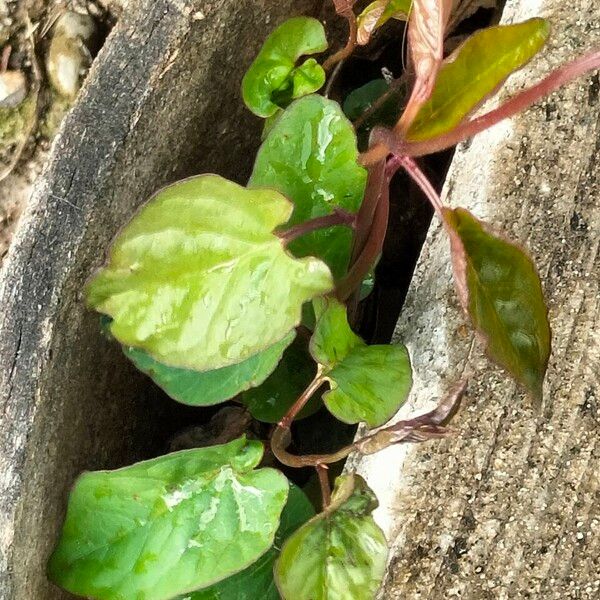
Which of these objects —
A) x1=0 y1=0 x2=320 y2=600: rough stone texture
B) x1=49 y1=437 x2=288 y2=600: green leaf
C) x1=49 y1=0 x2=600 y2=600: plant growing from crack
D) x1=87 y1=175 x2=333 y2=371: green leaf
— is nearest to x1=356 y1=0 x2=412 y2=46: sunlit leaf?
x1=49 y1=0 x2=600 y2=600: plant growing from crack

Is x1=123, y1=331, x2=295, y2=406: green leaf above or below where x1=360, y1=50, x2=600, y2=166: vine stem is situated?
below

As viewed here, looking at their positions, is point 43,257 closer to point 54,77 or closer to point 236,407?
point 236,407

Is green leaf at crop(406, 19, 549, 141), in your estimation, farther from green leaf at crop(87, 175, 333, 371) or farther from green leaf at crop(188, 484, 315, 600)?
green leaf at crop(188, 484, 315, 600)

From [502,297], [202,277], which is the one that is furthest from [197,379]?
[502,297]

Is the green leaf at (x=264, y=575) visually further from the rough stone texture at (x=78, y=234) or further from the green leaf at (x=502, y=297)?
the green leaf at (x=502, y=297)

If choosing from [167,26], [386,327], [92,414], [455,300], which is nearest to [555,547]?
[455,300]

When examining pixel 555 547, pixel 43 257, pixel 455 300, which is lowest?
pixel 555 547

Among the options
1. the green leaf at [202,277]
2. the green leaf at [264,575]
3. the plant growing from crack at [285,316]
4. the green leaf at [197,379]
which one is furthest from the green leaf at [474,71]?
the green leaf at [264,575]
